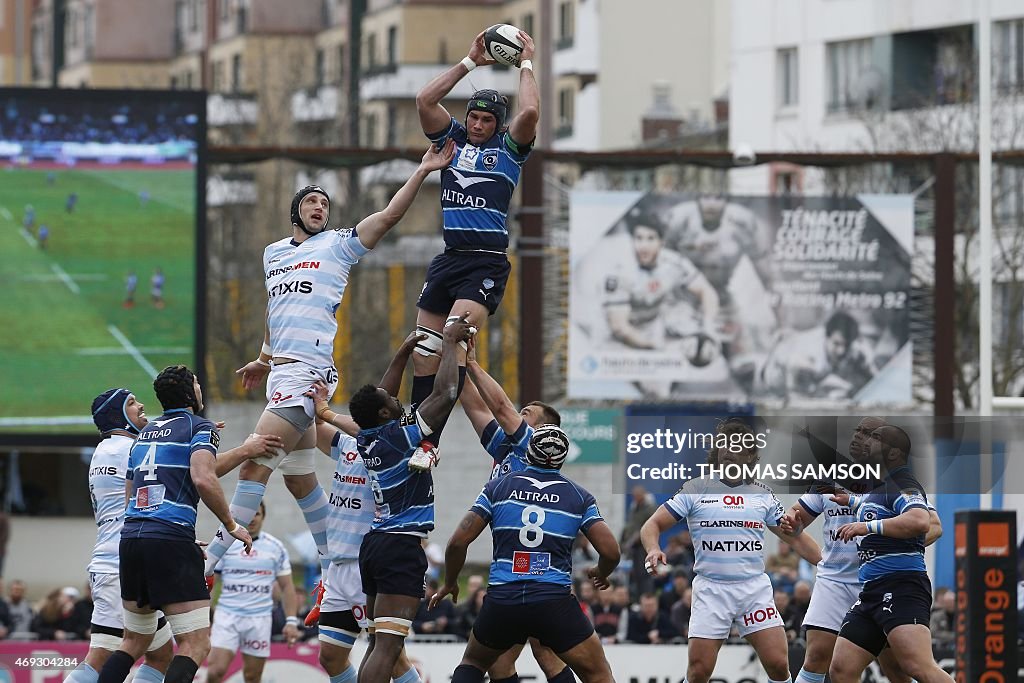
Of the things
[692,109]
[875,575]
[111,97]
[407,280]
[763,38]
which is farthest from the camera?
[692,109]

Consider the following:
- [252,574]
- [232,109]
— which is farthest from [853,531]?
[232,109]

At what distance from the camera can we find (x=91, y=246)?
25.8m

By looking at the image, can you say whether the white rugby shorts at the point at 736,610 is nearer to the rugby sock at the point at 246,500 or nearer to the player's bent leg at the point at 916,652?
the player's bent leg at the point at 916,652

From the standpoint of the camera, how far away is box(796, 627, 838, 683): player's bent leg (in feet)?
51.6

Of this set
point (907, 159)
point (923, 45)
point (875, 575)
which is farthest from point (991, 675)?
point (923, 45)

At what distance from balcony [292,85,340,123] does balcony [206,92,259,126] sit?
1478mm

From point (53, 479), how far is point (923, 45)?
25550 mm

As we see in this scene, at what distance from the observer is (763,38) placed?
5419 centimetres

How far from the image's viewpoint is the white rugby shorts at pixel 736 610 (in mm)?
15664

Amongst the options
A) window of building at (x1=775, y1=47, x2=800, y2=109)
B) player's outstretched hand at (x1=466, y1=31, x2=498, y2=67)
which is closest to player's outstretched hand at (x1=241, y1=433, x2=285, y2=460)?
player's outstretched hand at (x1=466, y1=31, x2=498, y2=67)

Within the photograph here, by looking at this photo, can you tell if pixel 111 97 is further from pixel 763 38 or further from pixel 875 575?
pixel 763 38

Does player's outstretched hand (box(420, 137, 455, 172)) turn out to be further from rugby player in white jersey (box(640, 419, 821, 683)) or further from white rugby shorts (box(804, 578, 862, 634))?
white rugby shorts (box(804, 578, 862, 634))

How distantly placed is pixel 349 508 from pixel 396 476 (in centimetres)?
134

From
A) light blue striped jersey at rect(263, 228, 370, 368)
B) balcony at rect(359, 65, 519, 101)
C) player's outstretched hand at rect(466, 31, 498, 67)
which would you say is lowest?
light blue striped jersey at rect(263, 228, 370, 368)
